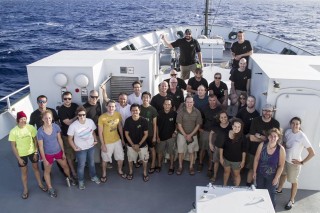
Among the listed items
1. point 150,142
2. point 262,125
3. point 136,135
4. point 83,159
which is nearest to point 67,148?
point 83,159

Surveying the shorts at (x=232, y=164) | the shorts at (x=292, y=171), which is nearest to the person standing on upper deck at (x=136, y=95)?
the shorts at (x=232, y=164)

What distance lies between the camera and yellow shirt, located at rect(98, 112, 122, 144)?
20.1 ft

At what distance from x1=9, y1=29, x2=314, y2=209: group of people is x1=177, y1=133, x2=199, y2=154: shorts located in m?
0.02

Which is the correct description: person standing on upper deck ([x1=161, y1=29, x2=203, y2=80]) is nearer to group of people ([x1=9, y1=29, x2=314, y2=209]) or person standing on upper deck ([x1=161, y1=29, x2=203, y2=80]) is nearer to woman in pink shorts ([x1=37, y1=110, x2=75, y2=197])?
group of people ([x1=9, y1=29, x2=314, y2=209])

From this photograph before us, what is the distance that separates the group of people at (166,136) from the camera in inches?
216

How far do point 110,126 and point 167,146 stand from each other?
4.29 feet

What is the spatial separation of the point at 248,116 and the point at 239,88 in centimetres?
154

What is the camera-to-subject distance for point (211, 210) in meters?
3.83

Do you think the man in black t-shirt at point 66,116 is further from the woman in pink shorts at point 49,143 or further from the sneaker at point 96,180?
the sneaker at point 96,180

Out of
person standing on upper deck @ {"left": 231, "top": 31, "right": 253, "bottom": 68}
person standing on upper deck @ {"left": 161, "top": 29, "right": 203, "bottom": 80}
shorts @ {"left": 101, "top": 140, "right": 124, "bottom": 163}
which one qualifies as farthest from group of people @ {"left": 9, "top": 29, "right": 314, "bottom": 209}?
person standing on upper deck @ {"left": 161, "top": 29, "right": 203, "bottom": 80}

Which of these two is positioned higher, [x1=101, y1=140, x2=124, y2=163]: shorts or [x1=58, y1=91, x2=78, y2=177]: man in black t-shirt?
[x1=58, y1=91, x2=78, y2=177]: man in black t-shirt

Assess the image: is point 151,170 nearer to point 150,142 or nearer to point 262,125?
point 150,142

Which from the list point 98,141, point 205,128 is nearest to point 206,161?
point 205,128

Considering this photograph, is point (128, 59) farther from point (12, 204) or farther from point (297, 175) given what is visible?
point (297, 175)
